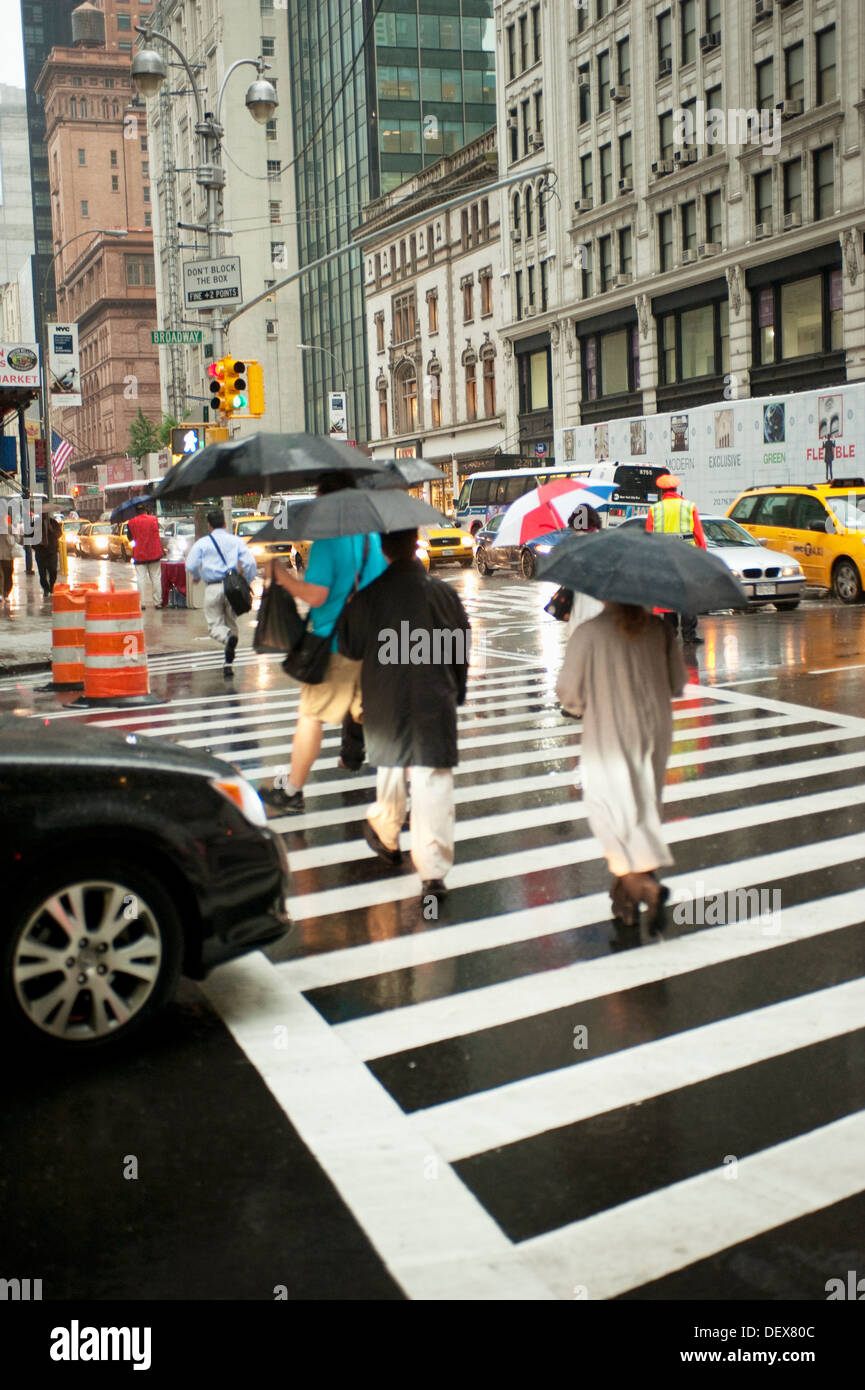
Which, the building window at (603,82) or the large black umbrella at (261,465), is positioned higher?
the building window at (603,82)

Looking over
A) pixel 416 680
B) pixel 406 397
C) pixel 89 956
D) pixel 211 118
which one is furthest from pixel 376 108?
pixel 89 956

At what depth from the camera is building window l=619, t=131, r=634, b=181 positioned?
48688mm

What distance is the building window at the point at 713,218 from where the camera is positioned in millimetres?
43562

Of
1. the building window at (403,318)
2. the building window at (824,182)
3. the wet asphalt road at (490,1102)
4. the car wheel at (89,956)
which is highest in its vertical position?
the building window at (403,318)

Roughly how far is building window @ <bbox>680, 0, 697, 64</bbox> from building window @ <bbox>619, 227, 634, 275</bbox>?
6.31m

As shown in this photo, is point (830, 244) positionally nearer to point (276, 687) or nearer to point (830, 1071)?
point (276, 687)

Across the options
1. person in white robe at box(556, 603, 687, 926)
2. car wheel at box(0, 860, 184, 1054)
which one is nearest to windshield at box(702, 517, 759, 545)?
person in white robe at box(556, 603, 687, 926)

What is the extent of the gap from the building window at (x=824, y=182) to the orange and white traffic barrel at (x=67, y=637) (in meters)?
30.1

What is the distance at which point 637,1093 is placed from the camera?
14.7 ft

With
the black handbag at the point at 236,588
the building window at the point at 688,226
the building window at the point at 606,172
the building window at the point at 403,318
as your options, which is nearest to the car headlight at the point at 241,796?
the black handbag at the point at 236,588

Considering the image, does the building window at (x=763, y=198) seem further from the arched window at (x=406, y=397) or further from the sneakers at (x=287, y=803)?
the sneakers at (x=287, y=803)

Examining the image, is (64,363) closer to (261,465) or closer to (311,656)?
(261,465)

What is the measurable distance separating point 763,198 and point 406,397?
1327 inches

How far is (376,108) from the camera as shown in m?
79.6
